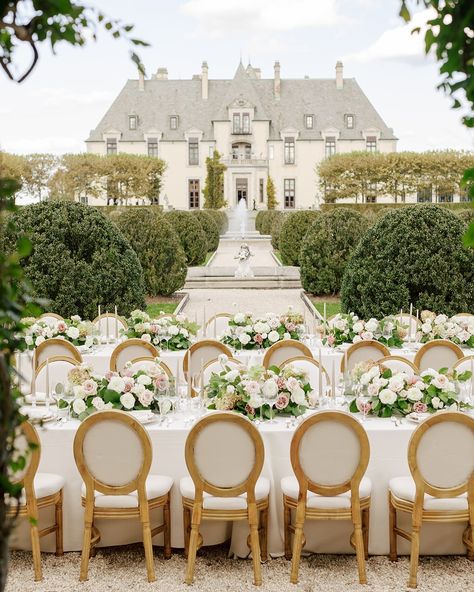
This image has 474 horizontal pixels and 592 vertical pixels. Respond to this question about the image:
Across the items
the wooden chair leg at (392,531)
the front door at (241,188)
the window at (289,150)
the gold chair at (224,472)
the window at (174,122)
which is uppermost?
the window at (174,122)

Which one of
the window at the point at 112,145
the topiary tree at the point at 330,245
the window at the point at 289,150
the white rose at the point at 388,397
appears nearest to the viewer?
the white rose at the point at 388,397

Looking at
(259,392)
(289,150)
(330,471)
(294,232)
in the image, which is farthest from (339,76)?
(330,471)

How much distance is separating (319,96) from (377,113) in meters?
4.45

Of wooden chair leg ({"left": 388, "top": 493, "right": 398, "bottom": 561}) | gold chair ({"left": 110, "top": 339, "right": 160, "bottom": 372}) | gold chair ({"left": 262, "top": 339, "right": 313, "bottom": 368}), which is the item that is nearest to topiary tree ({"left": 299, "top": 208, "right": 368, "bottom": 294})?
gold chair ({"left": 262, "top": 339, "right": 313, "bottom": 368})

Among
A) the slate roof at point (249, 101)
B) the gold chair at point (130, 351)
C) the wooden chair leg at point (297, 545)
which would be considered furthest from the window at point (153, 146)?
the wooden chair leg at point (297, 545)

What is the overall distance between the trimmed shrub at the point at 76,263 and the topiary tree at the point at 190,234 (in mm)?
9654

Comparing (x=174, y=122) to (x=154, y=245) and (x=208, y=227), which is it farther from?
(x=154, y=245)

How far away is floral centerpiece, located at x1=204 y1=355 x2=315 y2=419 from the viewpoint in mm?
4699

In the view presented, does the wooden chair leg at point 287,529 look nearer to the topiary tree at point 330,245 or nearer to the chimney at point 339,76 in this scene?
the topiary tree at point 330,245

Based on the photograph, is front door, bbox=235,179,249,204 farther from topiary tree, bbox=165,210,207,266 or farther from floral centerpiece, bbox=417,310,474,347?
floral centerpiece, bbox=417,310,474,347

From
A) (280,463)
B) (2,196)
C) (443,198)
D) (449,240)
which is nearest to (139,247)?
(449,240)

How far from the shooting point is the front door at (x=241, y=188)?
5634 centimetres

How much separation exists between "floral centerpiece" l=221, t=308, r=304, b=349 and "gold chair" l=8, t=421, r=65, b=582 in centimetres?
326

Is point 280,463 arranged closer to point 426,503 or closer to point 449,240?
point 426,503
